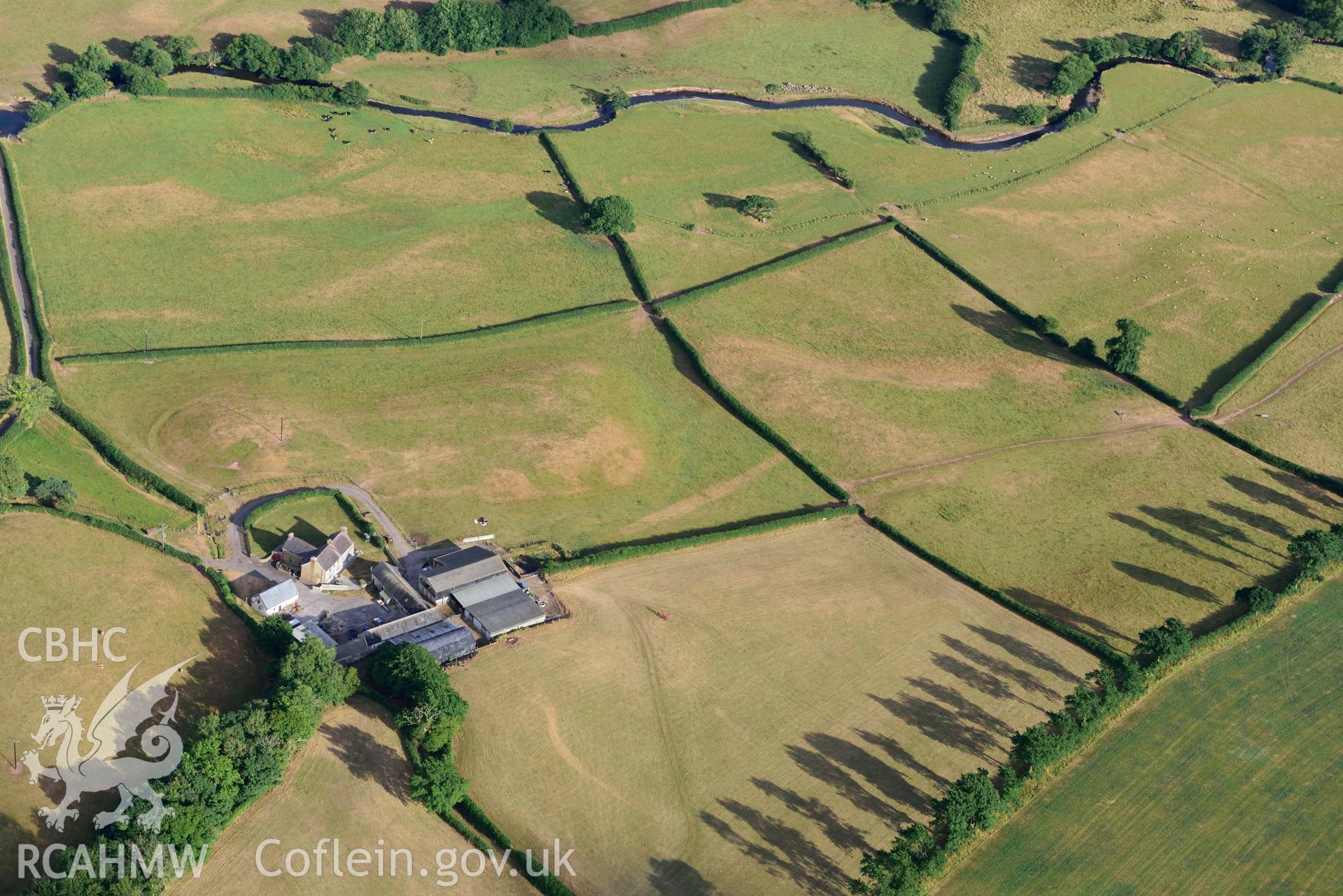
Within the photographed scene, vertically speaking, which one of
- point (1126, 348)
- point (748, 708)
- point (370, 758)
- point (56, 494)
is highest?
point (1126, 348)

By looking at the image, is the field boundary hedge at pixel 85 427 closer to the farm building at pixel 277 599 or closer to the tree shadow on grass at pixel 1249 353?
the farm building at pixel 277 599

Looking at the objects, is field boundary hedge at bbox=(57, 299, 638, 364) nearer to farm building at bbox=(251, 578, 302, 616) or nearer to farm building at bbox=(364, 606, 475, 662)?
farm building at bbox=(251, 578, 302, 616)

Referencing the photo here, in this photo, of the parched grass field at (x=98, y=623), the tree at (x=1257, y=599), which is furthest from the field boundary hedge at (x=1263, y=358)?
the parched grass field at (x=98, y=623)

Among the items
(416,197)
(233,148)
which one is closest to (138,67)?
(233,148)

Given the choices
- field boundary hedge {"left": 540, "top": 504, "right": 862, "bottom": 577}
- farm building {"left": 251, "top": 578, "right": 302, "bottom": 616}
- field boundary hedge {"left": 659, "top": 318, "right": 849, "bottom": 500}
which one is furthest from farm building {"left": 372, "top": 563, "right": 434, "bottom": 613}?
field boundary hedge {"left": 659, "top": 318, "right": 849, "bottom": 500}

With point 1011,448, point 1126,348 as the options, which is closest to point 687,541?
point 1011,448

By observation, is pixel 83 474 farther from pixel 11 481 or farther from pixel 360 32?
pixel 360 32
